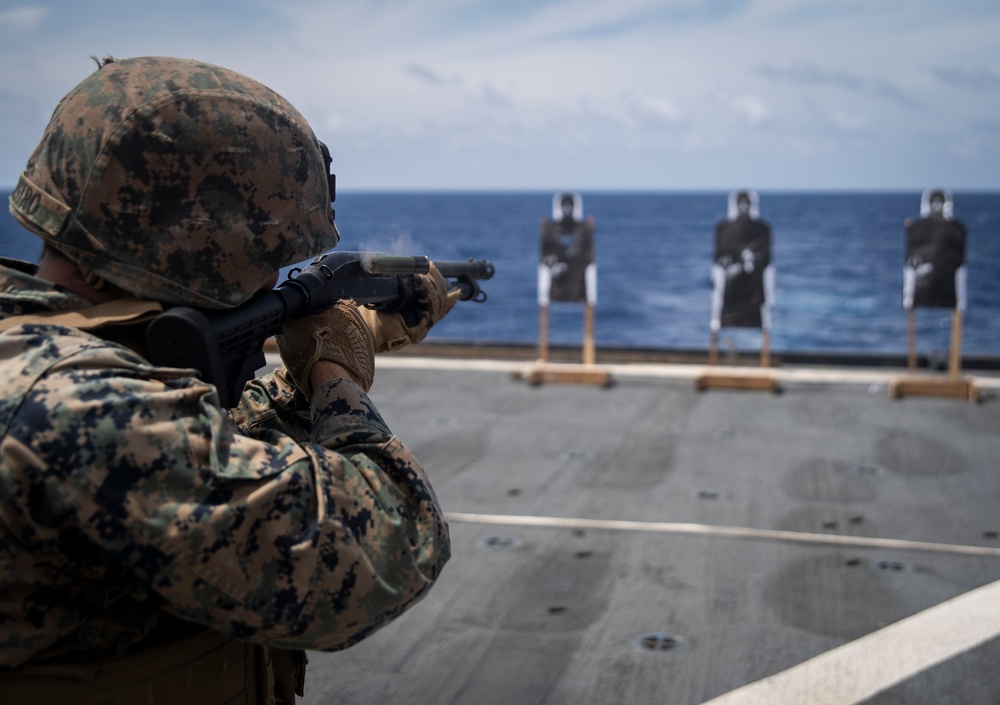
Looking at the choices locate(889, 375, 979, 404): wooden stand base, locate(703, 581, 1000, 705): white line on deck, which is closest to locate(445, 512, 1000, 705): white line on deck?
locate(703, 581, 1000, 705): white line on deck

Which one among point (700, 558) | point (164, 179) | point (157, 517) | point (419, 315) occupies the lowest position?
point (700, 558)

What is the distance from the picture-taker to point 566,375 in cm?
883

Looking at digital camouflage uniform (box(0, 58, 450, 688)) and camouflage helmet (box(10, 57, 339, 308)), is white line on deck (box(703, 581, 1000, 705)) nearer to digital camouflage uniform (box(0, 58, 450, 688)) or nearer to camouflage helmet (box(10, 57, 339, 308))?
digital camouflage uniform (box(0, 58, 450, 688))

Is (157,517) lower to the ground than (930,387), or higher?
higher

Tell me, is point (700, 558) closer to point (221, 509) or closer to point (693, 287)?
point (221, 509)

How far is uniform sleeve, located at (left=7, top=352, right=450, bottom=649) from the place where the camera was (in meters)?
1.15

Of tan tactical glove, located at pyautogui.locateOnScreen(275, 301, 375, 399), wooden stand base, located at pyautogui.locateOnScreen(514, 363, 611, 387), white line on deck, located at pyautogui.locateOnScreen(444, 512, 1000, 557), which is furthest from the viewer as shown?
wooden stand base, located at pyautogui.locateOnScreen(514, 363, 611, 387)

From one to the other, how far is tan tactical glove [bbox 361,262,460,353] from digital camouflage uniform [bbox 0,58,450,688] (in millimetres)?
547

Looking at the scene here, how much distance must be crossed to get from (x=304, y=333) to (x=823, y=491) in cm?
455

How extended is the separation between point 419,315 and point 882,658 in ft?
7.60

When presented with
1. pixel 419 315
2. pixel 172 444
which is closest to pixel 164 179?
pixel 172 444

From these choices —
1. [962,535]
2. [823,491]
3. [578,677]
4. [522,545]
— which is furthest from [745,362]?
[578,677]

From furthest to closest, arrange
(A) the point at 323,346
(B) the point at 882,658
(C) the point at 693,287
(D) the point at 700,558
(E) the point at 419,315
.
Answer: (C) the point at 693,287 < (D) the point at 700,558 < (B) the point at 882,658 < (E) the point at 419,315 < (A) the point at 323,346

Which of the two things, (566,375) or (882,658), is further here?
(566,375)
